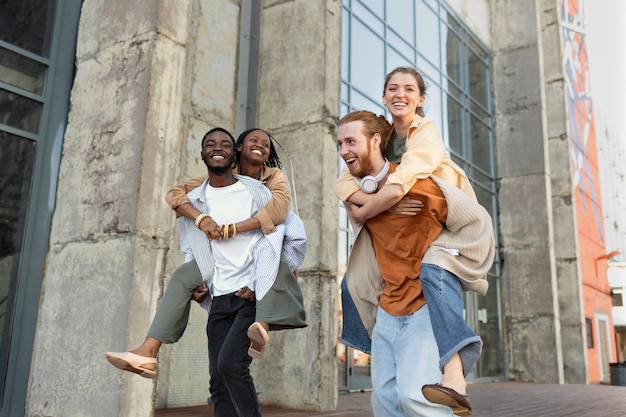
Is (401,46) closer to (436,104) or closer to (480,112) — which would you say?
(436,104)

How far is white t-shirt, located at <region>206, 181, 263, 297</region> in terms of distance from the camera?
327cm

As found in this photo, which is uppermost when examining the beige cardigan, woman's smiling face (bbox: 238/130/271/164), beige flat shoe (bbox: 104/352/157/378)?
woman's smiling face (bbox: 238/130/271/164)

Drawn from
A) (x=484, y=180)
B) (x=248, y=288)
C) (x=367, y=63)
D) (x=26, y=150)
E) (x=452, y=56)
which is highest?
(x=452, y=56)

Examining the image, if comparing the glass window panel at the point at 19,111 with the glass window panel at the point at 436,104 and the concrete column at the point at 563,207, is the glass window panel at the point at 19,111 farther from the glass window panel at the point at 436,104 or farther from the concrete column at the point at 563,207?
the concrete column at the point at 563,207

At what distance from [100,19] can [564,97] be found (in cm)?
1389

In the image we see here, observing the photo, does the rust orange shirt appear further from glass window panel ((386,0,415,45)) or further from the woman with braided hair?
glass window panel ((386,0,415,45))

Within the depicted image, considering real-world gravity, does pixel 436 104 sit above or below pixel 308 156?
above

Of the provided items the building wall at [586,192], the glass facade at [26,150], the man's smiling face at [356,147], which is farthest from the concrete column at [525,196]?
the man's smiling face at [356,147]

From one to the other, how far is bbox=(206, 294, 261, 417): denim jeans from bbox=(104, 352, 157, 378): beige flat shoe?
357 mm

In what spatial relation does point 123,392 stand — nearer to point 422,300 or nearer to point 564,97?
point 422,300

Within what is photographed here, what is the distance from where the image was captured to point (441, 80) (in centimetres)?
1305

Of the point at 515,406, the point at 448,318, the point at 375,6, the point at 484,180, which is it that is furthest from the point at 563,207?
the point at 448,318

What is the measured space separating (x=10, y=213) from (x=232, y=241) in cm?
274

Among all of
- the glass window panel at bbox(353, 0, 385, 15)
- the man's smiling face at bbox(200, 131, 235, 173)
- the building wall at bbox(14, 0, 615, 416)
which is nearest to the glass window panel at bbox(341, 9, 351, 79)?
the glass window panel at bbox(353, 0, 385, 15)
